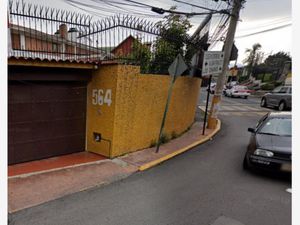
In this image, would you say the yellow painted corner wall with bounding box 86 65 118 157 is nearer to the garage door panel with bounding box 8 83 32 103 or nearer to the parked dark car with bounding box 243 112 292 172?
the garage door panel with bounding box 8 83 32 103

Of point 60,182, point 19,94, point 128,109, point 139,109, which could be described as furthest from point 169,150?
point 19,94

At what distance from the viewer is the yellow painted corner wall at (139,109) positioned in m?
6.39

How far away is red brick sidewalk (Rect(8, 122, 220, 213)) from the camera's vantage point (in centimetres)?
421

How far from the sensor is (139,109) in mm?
7039

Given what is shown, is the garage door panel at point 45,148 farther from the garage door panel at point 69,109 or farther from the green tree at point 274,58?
the green tree at point 274,58

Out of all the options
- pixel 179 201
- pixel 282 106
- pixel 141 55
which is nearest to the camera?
pixel 179 201

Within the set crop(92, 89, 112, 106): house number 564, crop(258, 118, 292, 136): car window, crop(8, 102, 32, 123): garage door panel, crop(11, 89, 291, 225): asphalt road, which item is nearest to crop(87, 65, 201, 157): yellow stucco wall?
crop(92, 89, 112, 106): house number 564

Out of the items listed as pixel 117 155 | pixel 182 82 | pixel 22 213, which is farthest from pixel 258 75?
pixel 22 213

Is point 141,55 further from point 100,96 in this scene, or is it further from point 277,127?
point 277,127

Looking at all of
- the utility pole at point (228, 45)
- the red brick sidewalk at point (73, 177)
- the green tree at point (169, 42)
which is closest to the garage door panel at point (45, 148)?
the red brick sidewalk at point (73, 177)

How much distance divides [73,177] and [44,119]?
6.51 ft

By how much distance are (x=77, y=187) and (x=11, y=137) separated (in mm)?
2362

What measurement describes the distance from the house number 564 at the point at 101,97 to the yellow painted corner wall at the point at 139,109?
288 millimetres

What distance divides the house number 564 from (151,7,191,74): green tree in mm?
2065
